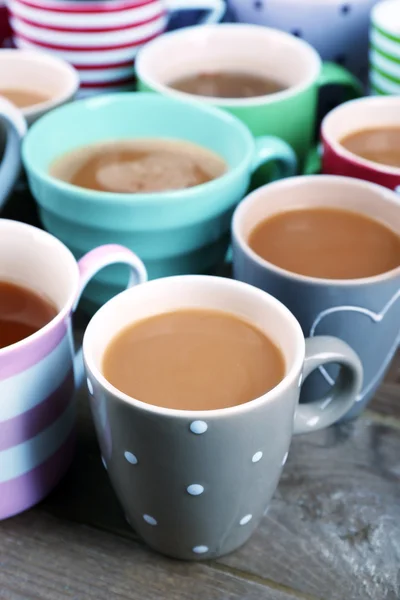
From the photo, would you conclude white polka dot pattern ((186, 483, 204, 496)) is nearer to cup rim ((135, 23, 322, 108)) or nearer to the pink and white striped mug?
the pink and white striped mug

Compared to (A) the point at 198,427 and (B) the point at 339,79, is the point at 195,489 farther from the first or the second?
(B) the point at 339,79

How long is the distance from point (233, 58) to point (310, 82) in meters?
0.12

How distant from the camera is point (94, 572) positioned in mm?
447

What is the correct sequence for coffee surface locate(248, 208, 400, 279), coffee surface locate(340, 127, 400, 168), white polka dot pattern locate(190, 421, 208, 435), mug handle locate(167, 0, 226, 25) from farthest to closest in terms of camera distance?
mug handle locate(167, 0, 226, 25) → coffee surface locate(340, 127, 400, 168) → coffee surface locate(248, 208, 400, 279) → white polka dot pattern locate(190, 421, 208, 435)

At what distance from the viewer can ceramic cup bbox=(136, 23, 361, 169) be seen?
65 cm

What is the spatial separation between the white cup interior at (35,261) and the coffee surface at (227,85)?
30 centimetres

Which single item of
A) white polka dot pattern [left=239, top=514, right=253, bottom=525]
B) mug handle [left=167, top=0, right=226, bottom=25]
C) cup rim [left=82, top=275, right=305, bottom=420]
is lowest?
white polka dot pattern [left=239, top=514, right=253, bottom=525]

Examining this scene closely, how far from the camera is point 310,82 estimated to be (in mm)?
671

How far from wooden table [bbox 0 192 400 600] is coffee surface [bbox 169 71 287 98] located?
1.22ft

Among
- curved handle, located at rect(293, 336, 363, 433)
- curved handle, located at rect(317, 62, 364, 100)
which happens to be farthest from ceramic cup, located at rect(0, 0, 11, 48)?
curved handle, located at rect(293, 336, 363, 433)

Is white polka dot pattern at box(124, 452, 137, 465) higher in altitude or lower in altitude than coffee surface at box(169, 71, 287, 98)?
lower

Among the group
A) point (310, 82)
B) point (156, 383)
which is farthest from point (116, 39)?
point (156, 383)

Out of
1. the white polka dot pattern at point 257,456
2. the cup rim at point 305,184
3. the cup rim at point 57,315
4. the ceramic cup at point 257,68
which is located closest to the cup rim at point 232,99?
the ceramic cup at point 257,68

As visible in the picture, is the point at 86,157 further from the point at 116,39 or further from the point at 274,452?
the point at 274,452
